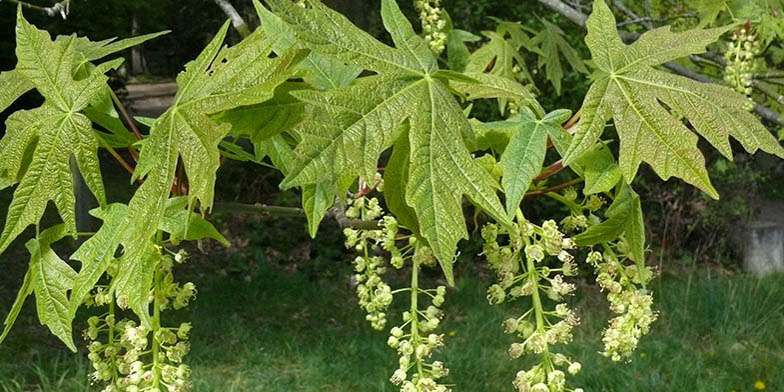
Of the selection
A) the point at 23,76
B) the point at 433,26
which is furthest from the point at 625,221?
the point at 433,26

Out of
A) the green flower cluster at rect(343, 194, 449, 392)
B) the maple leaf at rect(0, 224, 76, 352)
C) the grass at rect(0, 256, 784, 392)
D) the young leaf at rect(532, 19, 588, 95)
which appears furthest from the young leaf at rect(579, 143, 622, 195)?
the grass at rect(0, 256, 784, 392)

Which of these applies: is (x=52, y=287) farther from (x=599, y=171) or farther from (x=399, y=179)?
(x=599, y=171)


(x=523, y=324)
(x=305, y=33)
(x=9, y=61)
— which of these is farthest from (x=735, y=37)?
(x=9, y=61)

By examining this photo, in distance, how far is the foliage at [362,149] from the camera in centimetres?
86

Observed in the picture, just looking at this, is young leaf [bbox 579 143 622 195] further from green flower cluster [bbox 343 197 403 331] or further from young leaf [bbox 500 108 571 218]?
green flower cluster [bbox 343 197 403 331]

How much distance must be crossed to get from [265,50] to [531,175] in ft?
1.08

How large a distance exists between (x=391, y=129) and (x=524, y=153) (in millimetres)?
182

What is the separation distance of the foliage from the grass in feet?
10.0

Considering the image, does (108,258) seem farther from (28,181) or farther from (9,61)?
(9,61)

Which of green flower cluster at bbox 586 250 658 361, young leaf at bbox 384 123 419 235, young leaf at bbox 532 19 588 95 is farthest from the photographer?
young leaf at bbox 532 19 588 95

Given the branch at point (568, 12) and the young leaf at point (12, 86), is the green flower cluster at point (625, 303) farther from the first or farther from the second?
the branch at point (568, 12)

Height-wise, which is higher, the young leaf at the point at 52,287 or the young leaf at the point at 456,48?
the young leaf at the point at 52,287

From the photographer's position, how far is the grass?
4297 mm

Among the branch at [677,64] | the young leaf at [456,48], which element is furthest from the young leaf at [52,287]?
the branch at [677,64]
